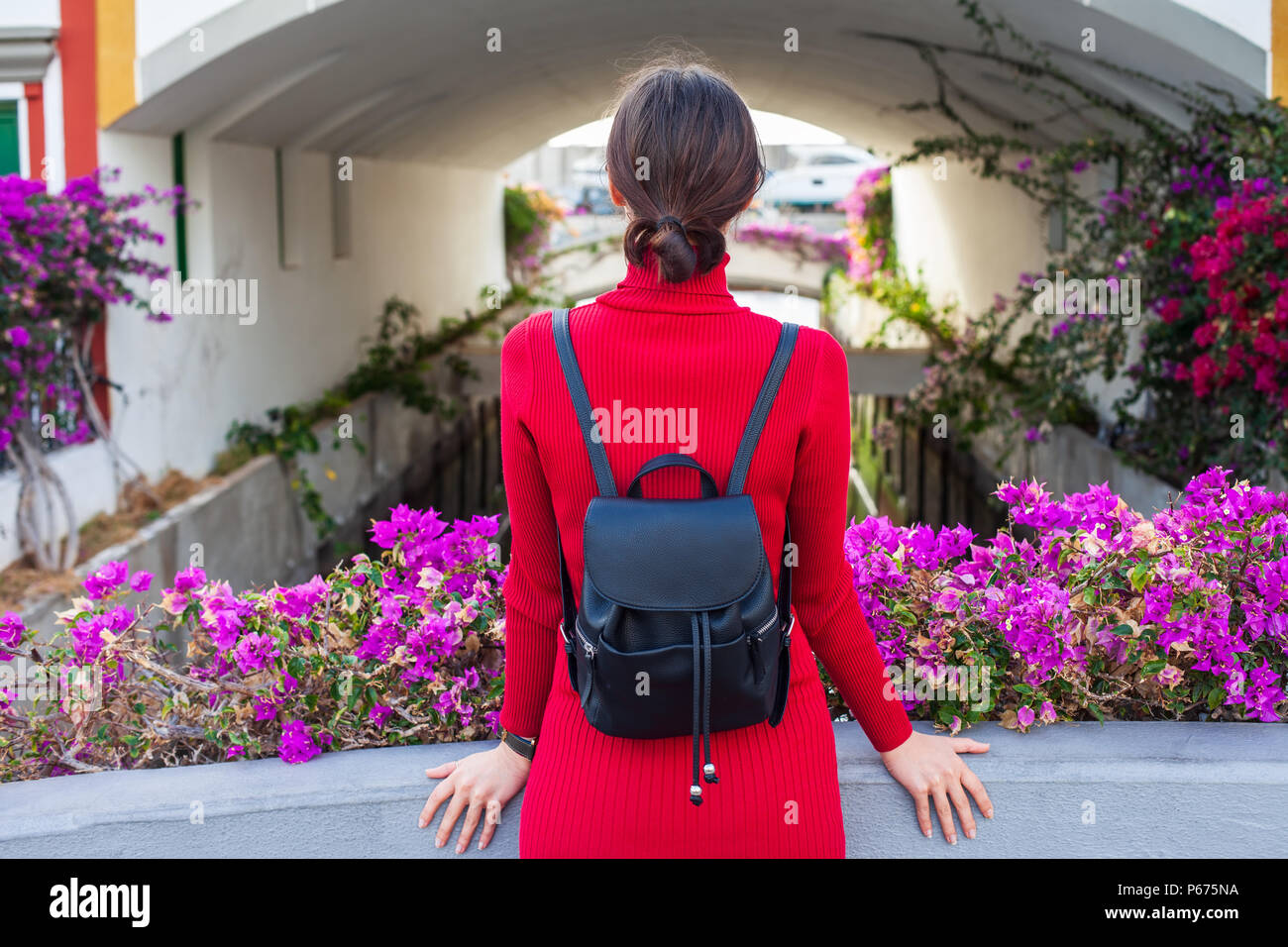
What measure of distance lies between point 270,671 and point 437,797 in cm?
54

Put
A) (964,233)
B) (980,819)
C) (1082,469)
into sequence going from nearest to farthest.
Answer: (980,819)
(1082,469)
(964,233)

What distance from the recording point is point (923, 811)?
182 centimetres

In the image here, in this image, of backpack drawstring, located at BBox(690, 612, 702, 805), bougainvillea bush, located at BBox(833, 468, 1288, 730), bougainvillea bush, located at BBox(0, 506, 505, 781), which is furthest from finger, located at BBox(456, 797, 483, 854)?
bougainvillea bush, located at BBox(833, 468, 1288, 730)

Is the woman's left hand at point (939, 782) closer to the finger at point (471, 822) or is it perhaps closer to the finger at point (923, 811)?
the finger at point (923, 811)

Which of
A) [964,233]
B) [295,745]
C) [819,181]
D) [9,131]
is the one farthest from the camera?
[819,181]

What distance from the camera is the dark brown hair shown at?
4.39ft

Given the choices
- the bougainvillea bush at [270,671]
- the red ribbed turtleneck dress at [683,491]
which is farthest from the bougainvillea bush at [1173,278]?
the red ribbed turtleneck dress at [683,491]

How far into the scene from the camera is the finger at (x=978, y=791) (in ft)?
5.94

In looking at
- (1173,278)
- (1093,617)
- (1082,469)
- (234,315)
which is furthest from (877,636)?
(234,315)

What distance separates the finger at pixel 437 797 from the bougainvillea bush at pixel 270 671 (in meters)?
0.37

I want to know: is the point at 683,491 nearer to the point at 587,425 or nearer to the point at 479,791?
the point at 587,425
